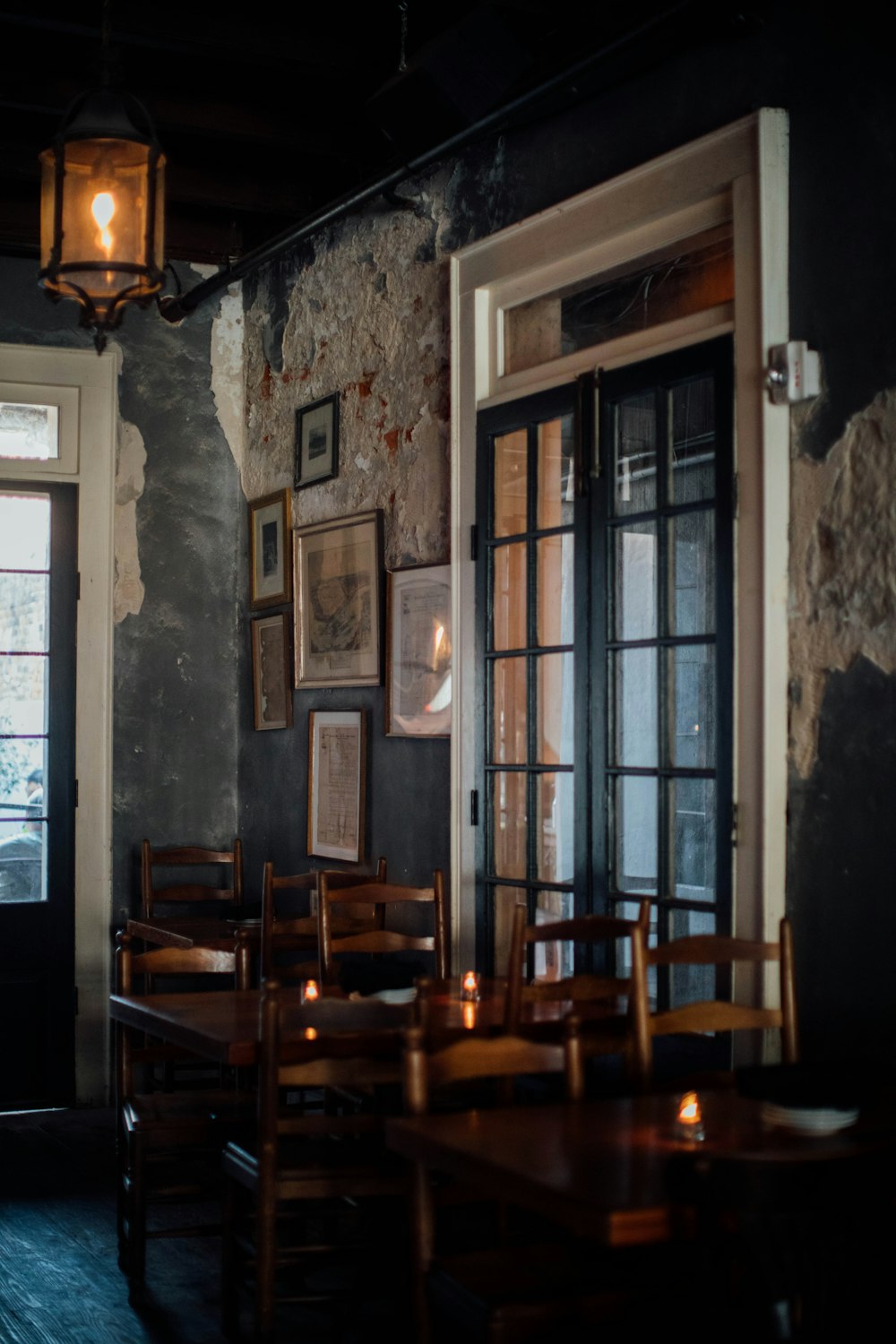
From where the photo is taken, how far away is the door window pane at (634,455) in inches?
168

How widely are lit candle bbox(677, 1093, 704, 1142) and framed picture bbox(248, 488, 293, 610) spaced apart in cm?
374

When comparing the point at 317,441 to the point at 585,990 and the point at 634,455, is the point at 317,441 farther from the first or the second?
the point at 585,990

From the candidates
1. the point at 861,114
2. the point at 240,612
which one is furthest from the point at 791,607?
the point at 240,612

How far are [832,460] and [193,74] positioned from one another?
2943mm

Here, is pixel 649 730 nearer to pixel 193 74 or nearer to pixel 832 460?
pixel 832 460

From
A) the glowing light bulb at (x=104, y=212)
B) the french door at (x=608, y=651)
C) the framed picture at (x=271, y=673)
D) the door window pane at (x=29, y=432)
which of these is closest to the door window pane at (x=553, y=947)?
the french door at (x=608, y=651)

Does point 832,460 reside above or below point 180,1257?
above

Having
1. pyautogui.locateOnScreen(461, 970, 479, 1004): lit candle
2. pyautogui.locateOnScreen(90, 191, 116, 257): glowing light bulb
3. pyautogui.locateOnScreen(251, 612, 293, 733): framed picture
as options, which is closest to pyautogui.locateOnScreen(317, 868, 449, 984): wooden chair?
pyautogui.locateOnScreen(461, 970, 479, 1004): lit candle

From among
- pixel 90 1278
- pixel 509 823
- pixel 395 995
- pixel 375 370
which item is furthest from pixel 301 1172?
pixel 375 370

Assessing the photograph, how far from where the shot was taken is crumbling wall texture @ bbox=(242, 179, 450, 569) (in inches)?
213

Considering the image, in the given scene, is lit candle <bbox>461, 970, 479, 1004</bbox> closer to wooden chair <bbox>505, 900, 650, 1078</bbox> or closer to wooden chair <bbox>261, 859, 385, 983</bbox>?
wooden chair <bbox>505, 900, 650, 1078</bbox>

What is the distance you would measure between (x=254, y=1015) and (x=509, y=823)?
4.09ft

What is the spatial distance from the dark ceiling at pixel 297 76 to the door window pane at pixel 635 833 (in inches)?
80.9

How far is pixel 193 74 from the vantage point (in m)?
5.26
